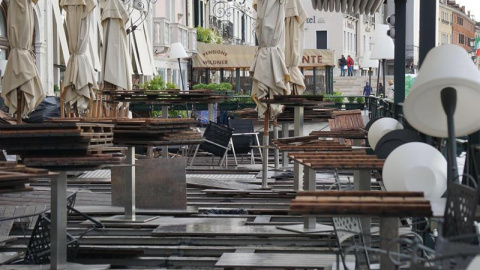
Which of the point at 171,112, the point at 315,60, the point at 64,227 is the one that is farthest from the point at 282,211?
the point at 315,60

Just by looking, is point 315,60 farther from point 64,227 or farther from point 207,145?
point 64,227

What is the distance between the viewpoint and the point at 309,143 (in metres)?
11.4

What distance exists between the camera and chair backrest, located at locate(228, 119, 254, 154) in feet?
68.0

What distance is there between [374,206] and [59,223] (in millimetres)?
3577

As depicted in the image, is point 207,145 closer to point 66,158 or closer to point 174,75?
point 66,158

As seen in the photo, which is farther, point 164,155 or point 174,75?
point 174,75

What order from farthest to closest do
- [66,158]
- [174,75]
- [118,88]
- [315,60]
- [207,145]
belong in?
[174,75] < [315,60] < [118,88] < [207,145] < [66,158]

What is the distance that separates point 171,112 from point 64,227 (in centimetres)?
1892

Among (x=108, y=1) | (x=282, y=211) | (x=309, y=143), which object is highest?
(x=108, y=1)

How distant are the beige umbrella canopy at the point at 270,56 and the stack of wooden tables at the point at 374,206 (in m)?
10.3

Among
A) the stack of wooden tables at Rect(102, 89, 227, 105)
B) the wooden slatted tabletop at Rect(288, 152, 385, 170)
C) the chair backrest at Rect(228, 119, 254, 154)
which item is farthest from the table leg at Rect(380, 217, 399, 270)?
the chair backrest at Rect(228, 119, 254, 154)

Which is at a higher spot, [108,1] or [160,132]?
[108,1]

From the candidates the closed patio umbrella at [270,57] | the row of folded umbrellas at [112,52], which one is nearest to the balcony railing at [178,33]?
the row of folded umbrellas at [112,52]

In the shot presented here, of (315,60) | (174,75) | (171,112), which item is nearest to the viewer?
(171,112)
